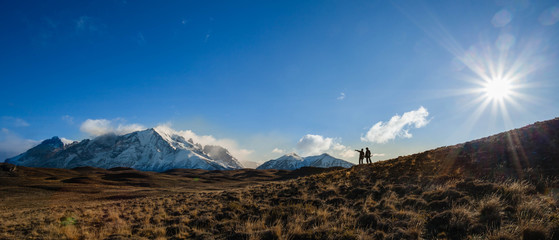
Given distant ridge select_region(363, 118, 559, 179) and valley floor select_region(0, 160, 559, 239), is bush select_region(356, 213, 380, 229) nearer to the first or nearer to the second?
valley floor select_region(0, 160, 559, 239)

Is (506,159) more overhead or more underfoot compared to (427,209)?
more overhead

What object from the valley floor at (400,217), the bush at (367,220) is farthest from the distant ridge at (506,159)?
the bush at (367,220)

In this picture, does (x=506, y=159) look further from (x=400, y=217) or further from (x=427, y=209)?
(x=400, y=217)

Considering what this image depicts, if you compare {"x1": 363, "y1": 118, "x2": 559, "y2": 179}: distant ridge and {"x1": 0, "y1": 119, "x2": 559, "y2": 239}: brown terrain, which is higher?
{"x1": 363, "y1": 118, "x2": 559, "y2": 179}: distant ridge

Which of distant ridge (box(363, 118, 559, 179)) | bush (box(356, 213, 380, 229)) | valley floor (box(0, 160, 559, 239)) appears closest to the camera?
valley floor (box(0, 160, 559, 239))

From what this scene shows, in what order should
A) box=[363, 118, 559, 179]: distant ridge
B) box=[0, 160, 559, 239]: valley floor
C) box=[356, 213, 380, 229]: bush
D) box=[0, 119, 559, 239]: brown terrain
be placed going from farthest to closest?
box=[363, 118, 559, 179]: distant ridge < box=[356, 213, 380, 229]: bush < box=[0, 119, 559, 239]: brown terrain < box=[0, 160, 559, 239]: valley floor

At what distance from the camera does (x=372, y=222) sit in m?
7.55

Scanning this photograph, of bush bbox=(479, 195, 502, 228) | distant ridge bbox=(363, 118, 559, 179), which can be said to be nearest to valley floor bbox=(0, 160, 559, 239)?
bush bbox=(479, 195, 502, 228)

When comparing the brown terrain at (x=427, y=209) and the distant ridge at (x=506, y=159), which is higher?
the distant ridge at (x=506, y=159)

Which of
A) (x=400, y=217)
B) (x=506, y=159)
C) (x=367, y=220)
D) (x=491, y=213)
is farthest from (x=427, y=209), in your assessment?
(x=506, y=159)

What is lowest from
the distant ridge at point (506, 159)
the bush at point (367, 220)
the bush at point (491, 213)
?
the bush at point (367, 220)

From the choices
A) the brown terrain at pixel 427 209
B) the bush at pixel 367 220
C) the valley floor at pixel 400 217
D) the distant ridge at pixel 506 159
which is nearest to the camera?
the valley floor at pixel 400 217

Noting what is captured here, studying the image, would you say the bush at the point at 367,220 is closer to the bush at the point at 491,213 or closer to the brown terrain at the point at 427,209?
the brown terrain at the point at 427,209

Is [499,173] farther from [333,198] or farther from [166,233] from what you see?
[166,233]
